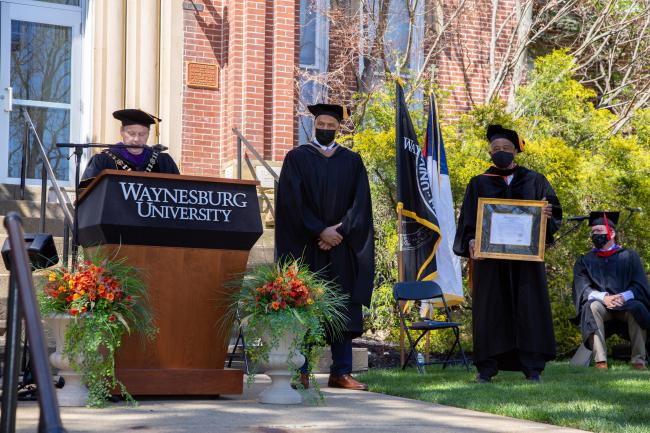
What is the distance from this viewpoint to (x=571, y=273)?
12.4 meters

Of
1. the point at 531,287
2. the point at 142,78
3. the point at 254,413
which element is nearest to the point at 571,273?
the point at 531,287

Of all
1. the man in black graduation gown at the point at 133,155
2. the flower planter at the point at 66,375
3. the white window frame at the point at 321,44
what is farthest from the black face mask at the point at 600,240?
the flower planter at the point at 66,375

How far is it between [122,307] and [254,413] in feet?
3.41

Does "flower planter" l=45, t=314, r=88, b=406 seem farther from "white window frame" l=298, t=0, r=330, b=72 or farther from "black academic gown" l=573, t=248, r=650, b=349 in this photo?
"white window frame" l=298, t=0, r=330, b=72

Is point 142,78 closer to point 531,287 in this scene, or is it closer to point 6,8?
point 6,8

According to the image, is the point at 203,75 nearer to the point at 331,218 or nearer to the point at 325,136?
the point at 325,136

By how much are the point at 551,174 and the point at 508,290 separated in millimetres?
3791

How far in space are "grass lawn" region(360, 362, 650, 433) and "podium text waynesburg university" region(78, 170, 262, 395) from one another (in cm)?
168

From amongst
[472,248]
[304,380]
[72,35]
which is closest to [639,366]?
[472,248]

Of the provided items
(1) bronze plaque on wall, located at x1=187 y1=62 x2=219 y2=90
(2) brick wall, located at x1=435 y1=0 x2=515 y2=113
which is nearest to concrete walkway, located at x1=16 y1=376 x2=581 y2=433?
(1) bronze plaque on wall, located at x1=187 y1=62 x2=219 y2=90

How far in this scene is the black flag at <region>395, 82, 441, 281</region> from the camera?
11.0 metres

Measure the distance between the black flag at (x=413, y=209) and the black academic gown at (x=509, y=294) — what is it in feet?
5.85

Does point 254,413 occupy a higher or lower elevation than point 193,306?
lower

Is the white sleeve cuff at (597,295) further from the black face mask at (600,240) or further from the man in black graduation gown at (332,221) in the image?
the man in black graduation gown at (332,221)
